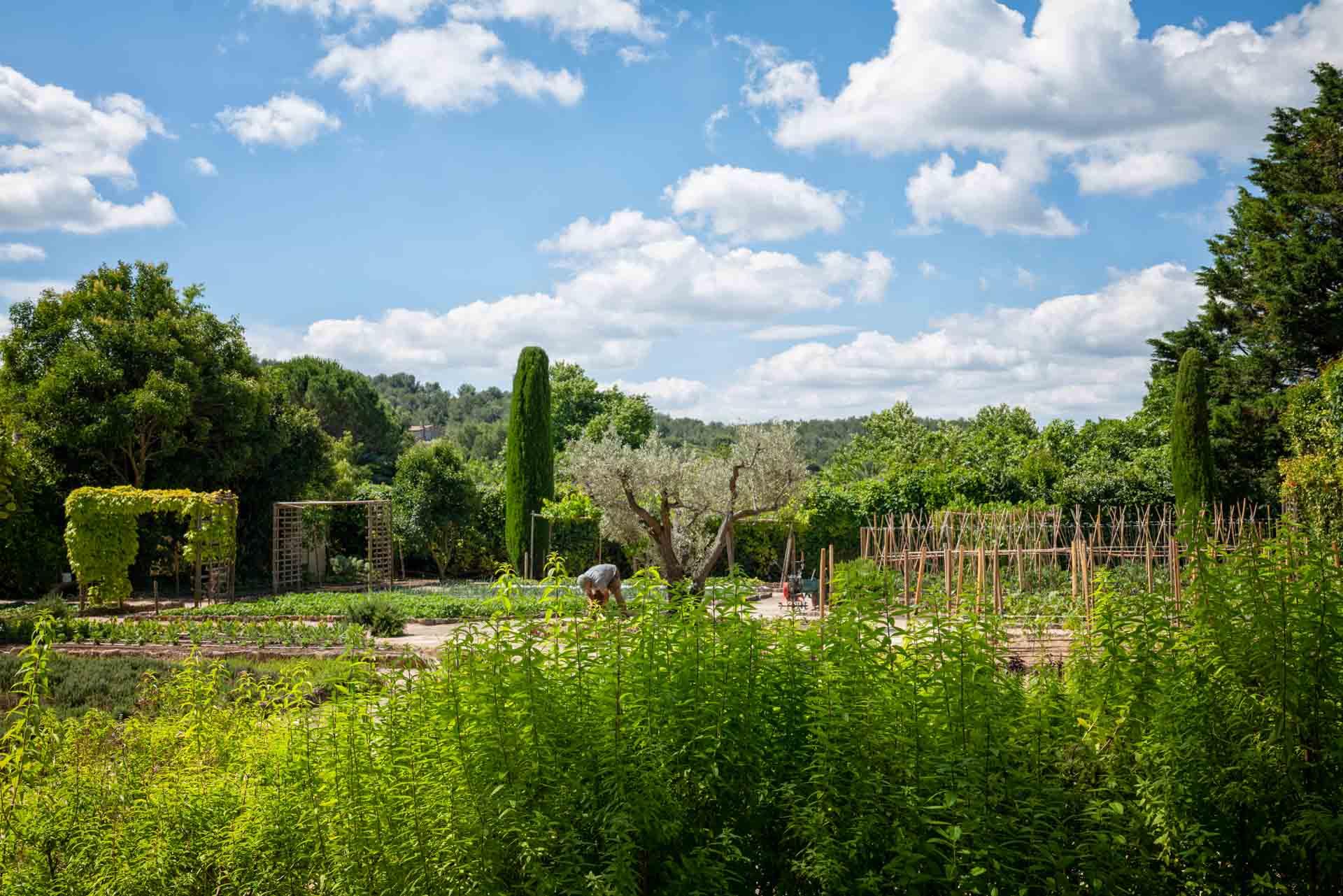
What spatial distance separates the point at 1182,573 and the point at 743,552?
1751 centimetres

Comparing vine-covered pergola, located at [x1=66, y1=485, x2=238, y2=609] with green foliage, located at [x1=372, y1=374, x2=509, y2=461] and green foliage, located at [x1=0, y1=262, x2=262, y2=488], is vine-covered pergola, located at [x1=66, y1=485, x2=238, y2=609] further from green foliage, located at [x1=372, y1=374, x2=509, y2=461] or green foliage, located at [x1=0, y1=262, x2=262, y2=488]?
green foliage, located at [x1=372, y1=374, x2=509, y2=461]

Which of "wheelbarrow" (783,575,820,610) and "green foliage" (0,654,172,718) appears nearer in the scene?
"green foliage" (0,654,172,718)

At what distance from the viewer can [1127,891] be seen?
3074mm

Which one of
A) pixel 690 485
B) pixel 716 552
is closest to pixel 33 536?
pixel 690 485

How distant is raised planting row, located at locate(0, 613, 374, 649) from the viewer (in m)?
11.6

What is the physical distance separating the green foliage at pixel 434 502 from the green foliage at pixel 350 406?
18954 mm

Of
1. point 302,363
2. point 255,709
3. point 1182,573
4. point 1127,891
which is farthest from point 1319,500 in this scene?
point 302,363

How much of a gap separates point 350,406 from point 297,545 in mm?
25400

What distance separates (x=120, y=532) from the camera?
1580 cm

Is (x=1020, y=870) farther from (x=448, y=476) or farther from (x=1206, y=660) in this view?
(x=448, y=476)

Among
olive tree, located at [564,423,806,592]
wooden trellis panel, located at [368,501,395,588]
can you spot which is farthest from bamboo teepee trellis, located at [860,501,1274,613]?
wooden trellis panel, located at [368,501,395,588]

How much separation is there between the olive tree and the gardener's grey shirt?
6.55 metres

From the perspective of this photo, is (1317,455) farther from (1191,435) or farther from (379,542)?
(379,542)

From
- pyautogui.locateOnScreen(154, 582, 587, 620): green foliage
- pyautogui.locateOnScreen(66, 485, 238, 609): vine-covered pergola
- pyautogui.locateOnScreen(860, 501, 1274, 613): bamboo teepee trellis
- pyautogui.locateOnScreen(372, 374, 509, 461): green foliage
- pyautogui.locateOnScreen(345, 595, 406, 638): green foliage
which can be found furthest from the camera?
pyautogui.locateOnScreen(372, 374, 509, 461): green foliage
